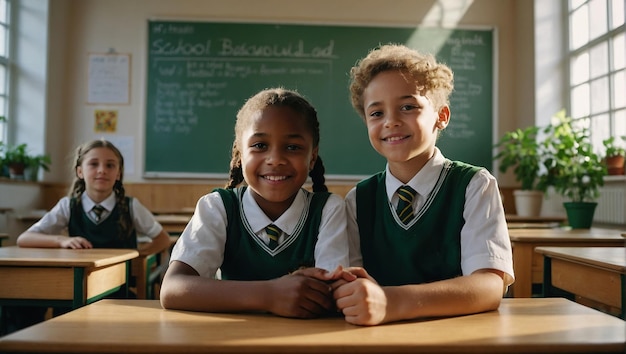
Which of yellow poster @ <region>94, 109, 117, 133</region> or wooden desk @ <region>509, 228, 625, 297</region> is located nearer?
wooden desk @ <region>509, 228, 625, 297</region>

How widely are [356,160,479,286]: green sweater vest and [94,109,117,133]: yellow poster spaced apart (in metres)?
4.73

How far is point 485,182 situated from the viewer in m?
1.23

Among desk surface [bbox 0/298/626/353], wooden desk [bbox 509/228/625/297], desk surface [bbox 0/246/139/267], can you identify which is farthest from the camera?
wooden desk [bbox 509/228/625/297]

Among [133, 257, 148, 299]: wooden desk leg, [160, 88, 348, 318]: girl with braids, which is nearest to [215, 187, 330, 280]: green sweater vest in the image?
[160, 88, 348, 318]: girl with braids

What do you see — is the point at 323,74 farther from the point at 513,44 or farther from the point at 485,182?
the point at 485,182

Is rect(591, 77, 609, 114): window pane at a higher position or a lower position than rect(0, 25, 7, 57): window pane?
lower

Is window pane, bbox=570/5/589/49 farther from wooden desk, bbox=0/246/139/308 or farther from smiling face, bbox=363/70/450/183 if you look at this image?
wooden desk, bbox=0/246/139/308

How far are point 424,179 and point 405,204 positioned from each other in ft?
0.24

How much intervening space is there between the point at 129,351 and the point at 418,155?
2.75ft

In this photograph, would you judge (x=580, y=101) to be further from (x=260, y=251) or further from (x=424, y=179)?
(x=260, y=251)

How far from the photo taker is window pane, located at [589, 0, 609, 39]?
4625 millimetres

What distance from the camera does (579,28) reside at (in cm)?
512

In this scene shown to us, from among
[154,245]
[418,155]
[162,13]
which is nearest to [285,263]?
[418,155]

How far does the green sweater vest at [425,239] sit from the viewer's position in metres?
1.24
